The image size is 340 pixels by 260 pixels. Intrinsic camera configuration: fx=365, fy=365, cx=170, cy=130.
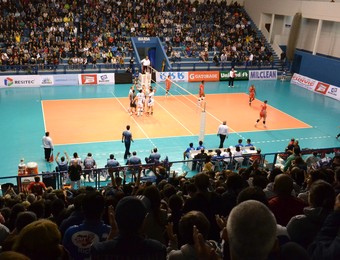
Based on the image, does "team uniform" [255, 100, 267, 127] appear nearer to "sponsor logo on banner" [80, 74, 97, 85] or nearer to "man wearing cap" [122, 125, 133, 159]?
"man wearing cap" [122, 125, 133, 159]

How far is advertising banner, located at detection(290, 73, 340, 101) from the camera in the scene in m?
30.3

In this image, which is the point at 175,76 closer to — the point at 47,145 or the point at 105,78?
the point at 105,78

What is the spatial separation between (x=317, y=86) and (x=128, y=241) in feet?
106

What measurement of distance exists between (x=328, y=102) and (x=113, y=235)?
28738 mm

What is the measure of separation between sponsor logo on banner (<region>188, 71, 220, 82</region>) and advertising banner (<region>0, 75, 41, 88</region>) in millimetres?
13783

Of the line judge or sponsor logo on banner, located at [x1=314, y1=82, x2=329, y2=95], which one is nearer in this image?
sponsor logo on banner, located at [x1=314, y1=82, x2=329, y2=95]

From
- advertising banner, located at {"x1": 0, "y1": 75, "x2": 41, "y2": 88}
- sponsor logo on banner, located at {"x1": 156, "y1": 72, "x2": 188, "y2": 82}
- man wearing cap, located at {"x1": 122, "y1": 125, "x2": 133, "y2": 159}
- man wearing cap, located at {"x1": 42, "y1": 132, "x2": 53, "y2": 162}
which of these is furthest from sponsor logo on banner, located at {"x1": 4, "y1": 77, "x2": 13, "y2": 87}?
man wearing cap, located at {"x1": 122, "y1": 125, "x2": 133, "y2": 159}

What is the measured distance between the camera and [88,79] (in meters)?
31.9

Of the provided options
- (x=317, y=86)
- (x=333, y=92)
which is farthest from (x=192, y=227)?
(x=317, y=86)

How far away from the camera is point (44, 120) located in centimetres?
2166

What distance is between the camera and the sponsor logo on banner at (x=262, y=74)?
36.9 meters

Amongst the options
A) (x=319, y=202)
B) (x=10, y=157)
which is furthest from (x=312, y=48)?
(x=319, y=202)

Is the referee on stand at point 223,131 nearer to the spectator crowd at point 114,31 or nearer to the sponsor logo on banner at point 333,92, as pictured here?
the sponsor logo on banner at point 333,92

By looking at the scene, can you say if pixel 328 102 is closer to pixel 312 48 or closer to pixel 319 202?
pixel 312 48
